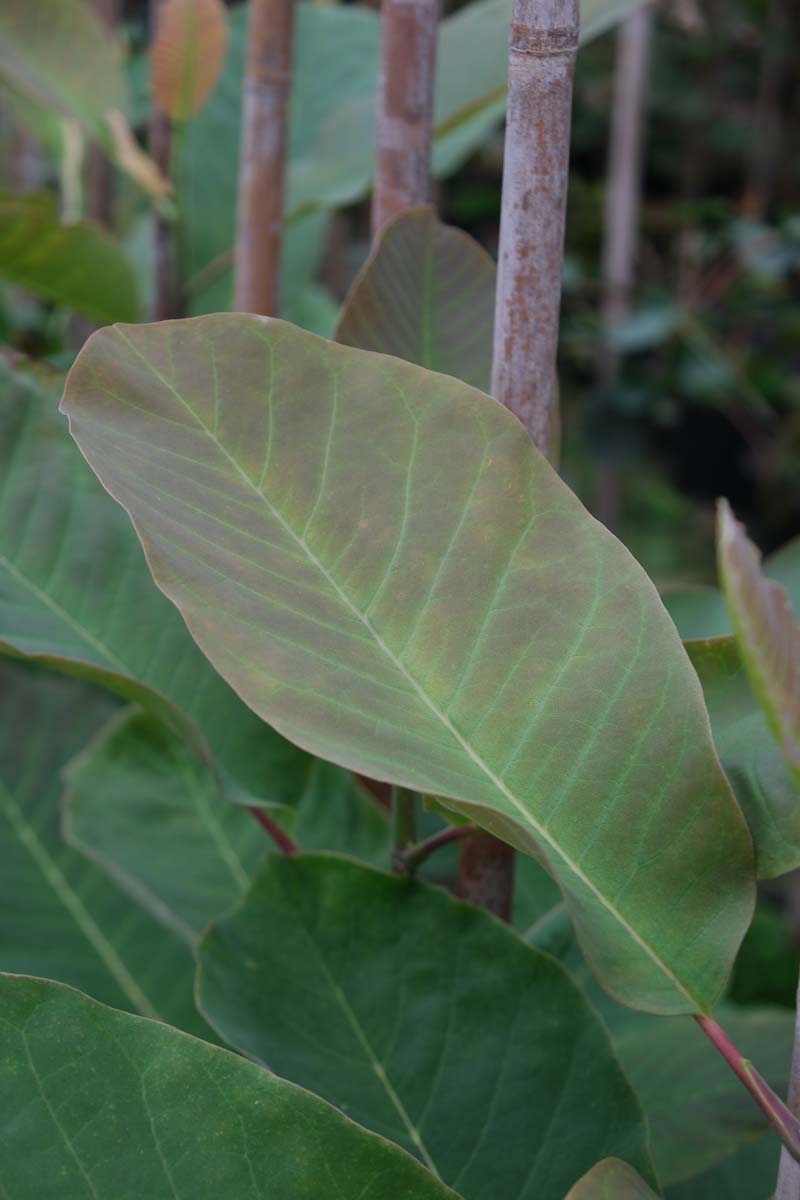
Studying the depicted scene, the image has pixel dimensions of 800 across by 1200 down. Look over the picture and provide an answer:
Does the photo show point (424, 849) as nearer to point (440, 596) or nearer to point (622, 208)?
point (440, 596)

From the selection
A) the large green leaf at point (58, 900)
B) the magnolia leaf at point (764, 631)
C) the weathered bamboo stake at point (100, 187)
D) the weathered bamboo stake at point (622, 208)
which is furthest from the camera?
the weathered bamboo stake at point (622, 208)

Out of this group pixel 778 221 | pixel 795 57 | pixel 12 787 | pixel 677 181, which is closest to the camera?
pixel 12 787

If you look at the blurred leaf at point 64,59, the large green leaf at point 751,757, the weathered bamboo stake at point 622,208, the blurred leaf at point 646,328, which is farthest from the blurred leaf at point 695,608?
the blurred leaf at point 646,328

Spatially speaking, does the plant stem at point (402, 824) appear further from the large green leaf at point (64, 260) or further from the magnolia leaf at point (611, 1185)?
the large green leaf at point (64, 260)

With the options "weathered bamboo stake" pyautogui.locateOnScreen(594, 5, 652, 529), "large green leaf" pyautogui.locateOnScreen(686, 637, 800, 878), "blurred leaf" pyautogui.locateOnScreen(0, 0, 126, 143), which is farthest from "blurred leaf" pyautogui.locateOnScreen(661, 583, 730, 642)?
"weathered bamboo stake" pyautogui.locateOnScreen(594, 5, 652, 529)

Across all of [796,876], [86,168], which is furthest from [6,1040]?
[796,876]

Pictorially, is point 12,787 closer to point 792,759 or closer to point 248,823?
point 248,823
